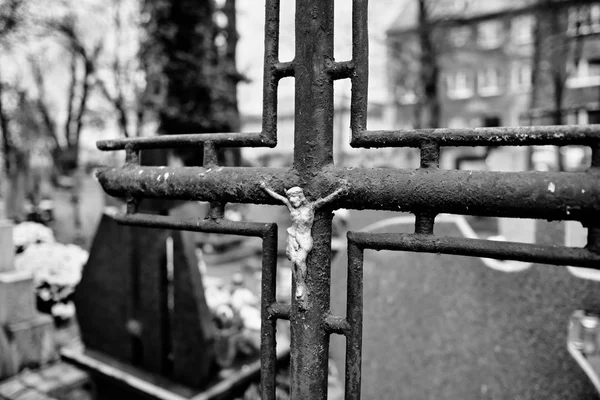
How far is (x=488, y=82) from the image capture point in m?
32.7

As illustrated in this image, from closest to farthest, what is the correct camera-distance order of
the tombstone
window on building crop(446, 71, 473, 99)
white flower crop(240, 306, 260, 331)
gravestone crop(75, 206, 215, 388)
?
1. the tombstone
2. gravestone crop(75, 206, 215, 388)
3. white flower crop(240, 306, 260, 331)
4. window on building crop(446, 71, 473, 99)

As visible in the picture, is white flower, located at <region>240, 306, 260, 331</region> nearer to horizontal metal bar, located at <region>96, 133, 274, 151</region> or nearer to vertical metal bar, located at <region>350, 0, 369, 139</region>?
horizontal metal bar, located at <region>96, 133, 274, 151</region>

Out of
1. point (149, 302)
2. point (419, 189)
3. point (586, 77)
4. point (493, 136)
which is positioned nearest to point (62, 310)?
point (149, 302)

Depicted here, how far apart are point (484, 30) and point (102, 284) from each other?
34.1 metres

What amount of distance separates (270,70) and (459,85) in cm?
3593

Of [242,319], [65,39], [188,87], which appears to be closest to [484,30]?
[65,39]

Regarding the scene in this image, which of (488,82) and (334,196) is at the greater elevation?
(488,82)

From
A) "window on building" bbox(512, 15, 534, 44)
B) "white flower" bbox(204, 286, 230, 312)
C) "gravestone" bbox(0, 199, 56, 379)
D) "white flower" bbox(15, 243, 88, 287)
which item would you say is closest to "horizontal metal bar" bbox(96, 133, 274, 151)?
"white flower" bbox(204, 286, 230, 312)

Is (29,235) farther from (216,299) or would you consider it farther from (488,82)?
(488,82)

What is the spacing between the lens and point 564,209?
70cm

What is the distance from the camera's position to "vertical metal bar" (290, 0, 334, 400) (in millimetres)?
899

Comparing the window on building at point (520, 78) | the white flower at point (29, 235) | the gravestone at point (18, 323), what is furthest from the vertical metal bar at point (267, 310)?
the window on building at point (520, 78)

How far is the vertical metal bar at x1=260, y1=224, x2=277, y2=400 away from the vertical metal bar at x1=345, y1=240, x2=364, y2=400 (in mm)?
174

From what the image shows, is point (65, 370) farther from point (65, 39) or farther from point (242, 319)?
point (65, 39)
